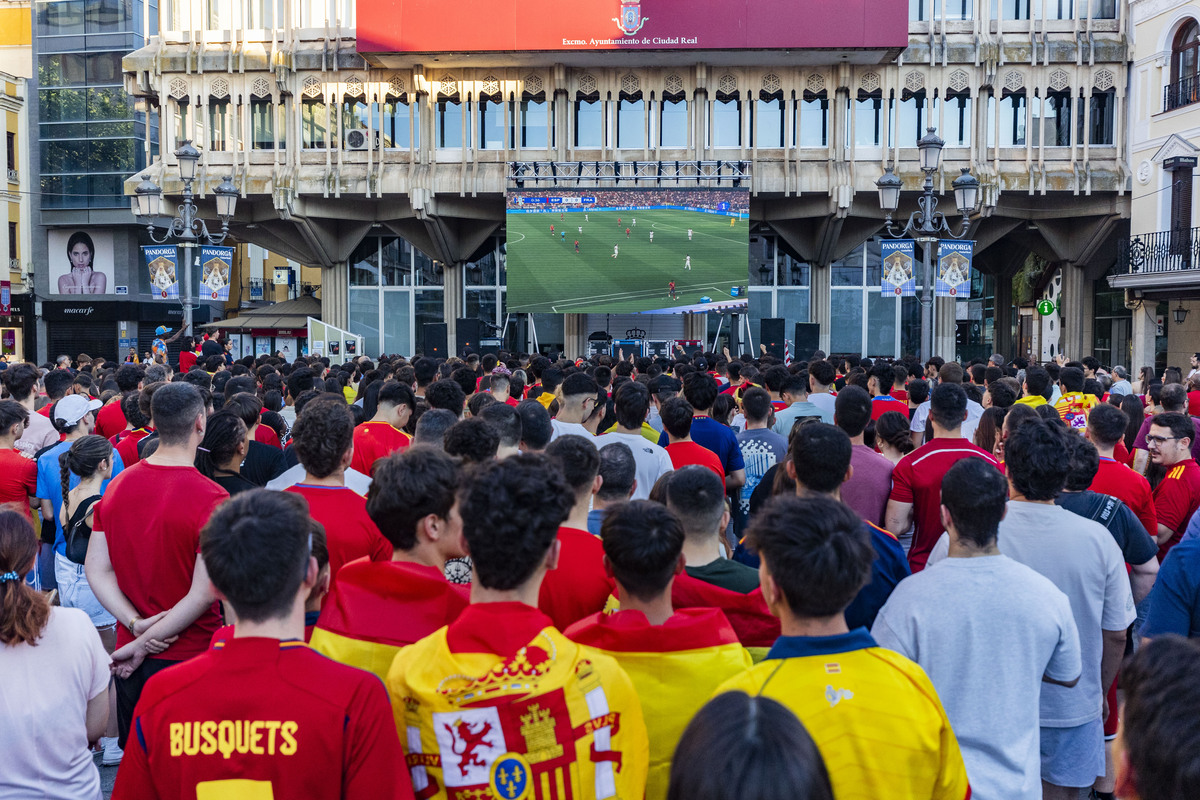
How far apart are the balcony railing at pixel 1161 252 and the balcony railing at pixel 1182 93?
3122mm

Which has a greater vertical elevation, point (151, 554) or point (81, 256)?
point (81, 256)

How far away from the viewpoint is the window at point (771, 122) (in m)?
27.0

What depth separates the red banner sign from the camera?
2481 cm

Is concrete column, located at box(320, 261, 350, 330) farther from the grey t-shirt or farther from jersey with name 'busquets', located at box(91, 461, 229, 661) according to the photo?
the grey t-shirt

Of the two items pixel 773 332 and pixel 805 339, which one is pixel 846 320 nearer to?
pixel 805 339

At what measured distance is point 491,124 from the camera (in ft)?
88.6

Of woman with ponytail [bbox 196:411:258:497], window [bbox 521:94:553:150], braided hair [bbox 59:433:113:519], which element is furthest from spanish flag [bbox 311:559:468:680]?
window [bbox 521:94:553:150]

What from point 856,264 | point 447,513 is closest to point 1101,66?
point 856,264

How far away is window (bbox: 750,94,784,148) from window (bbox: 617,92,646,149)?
10.8 feet

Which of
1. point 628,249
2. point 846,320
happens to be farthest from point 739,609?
point 846,320

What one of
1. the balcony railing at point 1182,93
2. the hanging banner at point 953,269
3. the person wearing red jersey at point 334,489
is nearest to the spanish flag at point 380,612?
the person wearing red jersey at point 334,489

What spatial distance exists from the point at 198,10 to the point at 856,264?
20.5 meters

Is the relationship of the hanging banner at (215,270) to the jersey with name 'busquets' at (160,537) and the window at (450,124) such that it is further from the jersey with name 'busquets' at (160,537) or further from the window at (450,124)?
the jersey with name 'busquets' at (160,537)

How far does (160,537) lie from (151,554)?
82 millimetres
